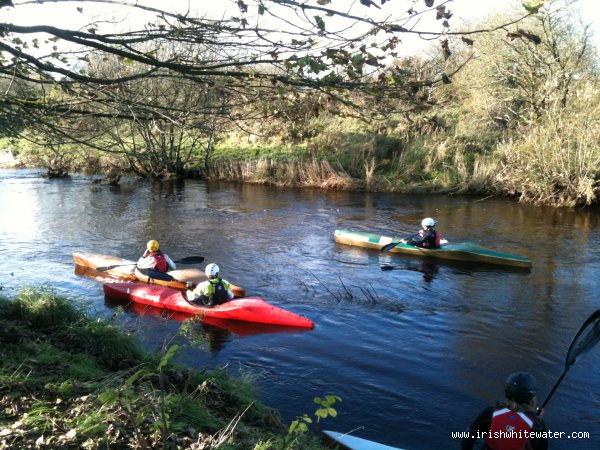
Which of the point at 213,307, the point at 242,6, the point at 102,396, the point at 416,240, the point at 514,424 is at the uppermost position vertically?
the point at 242,6

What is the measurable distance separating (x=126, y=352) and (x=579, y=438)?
16.1ft

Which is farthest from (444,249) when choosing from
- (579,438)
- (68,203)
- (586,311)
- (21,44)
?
(68,203)

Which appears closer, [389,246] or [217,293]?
[217,293]

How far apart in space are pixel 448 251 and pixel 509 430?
9.01m

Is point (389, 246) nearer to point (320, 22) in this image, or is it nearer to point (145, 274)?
point (145, 274)

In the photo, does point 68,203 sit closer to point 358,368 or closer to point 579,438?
point 358,368

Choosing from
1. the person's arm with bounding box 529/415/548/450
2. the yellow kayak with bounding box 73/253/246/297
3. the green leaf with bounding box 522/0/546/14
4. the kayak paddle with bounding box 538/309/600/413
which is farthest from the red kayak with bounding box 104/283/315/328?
the green leaf with bounding box 522/0/546/14

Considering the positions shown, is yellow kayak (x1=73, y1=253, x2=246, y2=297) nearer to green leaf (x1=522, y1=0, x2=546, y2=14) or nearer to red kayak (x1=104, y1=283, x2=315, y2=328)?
red kayak (x1=104, y1=283, x2=315, y2=328)

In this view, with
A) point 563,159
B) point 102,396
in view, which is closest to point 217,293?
point 102,396

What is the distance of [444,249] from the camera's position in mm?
12797

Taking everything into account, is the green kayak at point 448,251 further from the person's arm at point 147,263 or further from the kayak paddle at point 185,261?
the person's arm at point 147,263

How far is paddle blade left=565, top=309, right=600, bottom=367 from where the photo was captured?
4695 millimetres

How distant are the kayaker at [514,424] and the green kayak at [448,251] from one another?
837 cm

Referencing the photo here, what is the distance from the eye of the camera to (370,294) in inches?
399
